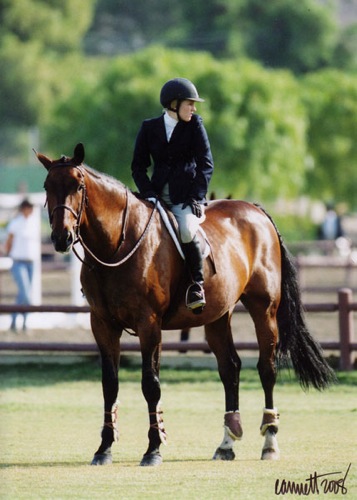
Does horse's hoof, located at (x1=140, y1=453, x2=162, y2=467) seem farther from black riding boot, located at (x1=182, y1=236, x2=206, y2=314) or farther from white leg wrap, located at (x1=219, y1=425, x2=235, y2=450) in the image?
black riding boot, located at (x1=182, y1=236, x2=206, y2=314)

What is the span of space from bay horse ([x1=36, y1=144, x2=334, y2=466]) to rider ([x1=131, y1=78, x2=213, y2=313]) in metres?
0.16

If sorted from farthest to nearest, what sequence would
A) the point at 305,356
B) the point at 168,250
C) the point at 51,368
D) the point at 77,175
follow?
the point at 51,368
the point at 305,356
the point at 168,250
the point at 77,175

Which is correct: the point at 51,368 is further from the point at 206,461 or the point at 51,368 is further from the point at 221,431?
the point at 206,461

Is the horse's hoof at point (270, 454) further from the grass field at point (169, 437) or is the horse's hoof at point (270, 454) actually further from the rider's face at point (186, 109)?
the rider's face at point (186, 109)

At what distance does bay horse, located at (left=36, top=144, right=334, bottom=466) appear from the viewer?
30.1ft

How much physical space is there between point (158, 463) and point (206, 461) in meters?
0.47

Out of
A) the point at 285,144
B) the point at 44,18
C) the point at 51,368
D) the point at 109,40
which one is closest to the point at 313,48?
the point at 44,18

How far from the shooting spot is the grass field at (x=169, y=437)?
834 centimetres

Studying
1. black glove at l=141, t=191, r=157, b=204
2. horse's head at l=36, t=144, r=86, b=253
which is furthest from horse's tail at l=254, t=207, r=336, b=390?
horse's head at l=36, t=144, r=86, b=253

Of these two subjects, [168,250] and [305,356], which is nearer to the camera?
[168,250]

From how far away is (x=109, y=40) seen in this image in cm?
12156

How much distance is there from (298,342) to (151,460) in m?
2.08

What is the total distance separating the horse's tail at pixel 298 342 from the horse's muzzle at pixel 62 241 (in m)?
2.58

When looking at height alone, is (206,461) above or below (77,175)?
below
